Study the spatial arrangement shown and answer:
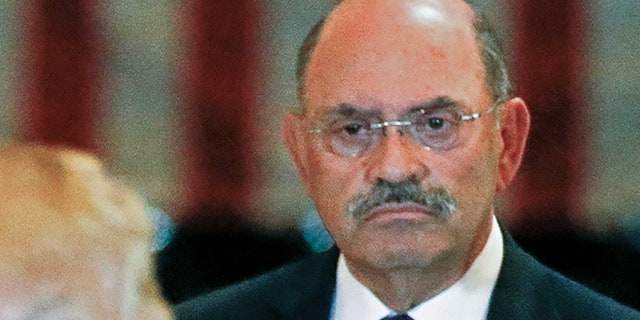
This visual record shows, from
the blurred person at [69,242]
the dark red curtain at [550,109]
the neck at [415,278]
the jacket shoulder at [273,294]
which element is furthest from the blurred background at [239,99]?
the blurred person at [69,242]

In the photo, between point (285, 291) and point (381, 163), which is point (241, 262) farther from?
point (381, 163)

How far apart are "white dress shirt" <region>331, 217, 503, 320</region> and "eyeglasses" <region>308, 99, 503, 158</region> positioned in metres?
0.13

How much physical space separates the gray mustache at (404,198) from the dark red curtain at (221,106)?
2.72 feet

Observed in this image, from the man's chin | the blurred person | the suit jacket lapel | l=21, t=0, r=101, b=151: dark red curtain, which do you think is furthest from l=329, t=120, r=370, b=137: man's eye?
l=21, t=0, r=101, b=151: dark red curtain

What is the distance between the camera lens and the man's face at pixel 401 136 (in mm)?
1271

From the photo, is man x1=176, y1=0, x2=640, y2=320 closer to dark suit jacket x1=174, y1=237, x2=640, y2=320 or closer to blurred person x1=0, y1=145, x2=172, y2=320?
dark suit jacket x1=174, y1=237, x2=640, y2=320

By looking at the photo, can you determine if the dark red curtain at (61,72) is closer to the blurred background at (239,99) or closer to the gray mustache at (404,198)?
the blurred background at (239,99)

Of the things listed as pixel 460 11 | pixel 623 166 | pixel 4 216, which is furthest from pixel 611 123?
pixel 4 216

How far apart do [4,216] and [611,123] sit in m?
1.51

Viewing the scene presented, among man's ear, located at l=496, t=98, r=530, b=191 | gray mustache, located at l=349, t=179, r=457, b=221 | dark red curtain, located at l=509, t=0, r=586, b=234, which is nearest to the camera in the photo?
gray mustache, located at l=349, t=179, r=457, b=221

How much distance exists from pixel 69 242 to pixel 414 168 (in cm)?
60

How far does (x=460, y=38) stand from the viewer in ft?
4.40

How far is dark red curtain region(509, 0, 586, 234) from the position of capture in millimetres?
2018

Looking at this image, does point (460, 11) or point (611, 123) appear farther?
point (611, 123)
